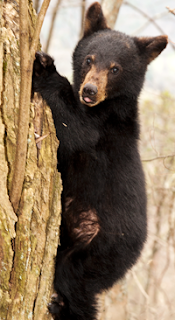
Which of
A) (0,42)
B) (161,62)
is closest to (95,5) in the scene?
(0,42)

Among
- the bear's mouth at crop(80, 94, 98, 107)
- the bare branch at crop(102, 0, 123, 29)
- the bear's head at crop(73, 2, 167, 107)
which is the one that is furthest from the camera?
the bare branch at crop(102, 0, 123, 29)

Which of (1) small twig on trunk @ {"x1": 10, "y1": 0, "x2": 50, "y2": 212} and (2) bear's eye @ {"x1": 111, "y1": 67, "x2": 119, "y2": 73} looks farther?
(2) bear's eye @ {"x1": 111, "y1": 67, "x2": 119, "y2": 73}

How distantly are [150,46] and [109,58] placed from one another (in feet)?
1.87

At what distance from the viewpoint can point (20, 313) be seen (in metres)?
2.03

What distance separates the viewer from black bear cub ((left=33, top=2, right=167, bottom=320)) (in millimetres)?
2965

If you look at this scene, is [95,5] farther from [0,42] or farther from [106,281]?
[106,281]

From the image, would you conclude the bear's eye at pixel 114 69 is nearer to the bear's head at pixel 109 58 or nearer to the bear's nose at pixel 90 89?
the bear's head at pixel 109 58

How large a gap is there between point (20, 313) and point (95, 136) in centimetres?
172

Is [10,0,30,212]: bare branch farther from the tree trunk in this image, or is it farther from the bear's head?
the bear's head

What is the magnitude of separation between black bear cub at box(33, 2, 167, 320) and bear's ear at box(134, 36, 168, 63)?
1cm

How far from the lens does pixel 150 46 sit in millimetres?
3674

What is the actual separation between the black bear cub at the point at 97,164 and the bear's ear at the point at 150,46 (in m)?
0.01

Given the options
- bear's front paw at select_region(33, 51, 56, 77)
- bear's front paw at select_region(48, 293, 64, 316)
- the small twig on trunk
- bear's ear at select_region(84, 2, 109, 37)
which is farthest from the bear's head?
bear's front paw at select_region(48, 293, 64, 316)

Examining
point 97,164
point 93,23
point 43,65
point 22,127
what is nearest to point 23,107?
point 22,127
